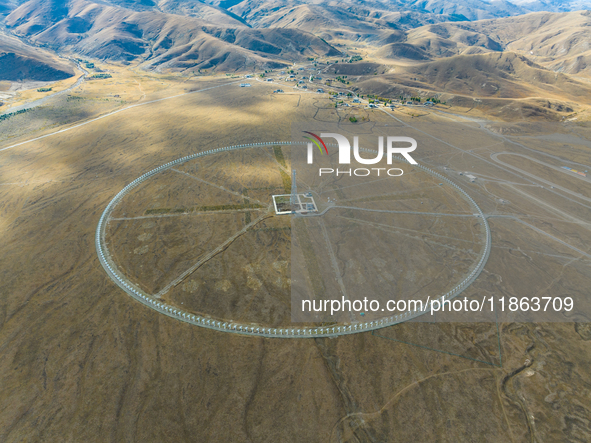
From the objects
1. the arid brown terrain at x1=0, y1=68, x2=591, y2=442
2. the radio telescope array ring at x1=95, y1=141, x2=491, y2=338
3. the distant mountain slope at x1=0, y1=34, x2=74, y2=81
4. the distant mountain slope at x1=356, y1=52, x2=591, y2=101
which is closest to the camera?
the arid brown terrain at x1=0, y1=68, x2=591, y2=442

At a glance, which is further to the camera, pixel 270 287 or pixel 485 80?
pixel 485 80

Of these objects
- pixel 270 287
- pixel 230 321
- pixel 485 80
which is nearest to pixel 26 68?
pixel 270 287

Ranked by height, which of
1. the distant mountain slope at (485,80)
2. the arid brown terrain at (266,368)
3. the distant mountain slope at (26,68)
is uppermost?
the distant mountain slope at (26,68)

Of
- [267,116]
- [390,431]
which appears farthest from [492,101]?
[390,431]

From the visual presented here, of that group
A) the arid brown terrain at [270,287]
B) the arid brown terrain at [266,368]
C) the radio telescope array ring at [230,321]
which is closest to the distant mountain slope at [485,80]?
the arid brown terrain at [270,287]

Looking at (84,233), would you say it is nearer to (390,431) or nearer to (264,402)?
(264,402)

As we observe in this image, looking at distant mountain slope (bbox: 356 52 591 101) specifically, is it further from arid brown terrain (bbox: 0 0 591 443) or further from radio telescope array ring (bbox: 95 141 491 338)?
radio telescope array ring (bbox: 95 141 491 338)

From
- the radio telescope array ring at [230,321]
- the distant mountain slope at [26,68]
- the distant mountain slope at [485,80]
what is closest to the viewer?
the radio telescope array ring at [230,321]

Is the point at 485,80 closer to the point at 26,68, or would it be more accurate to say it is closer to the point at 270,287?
the point at 270,287

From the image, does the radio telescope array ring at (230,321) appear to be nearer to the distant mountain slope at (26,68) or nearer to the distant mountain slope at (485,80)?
the distant mountain slope at (485,80)

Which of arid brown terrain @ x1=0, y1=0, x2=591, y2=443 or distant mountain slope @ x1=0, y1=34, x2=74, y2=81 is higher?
distant mountain slope @ x1=0, y1=34, x2=74, y2=81

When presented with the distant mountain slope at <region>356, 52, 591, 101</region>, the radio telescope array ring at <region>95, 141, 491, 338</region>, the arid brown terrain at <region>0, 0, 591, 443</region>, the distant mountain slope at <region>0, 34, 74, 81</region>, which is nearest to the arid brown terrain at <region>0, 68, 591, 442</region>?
the arid brown terrain at <region>0, 0, 591, 443</region>
